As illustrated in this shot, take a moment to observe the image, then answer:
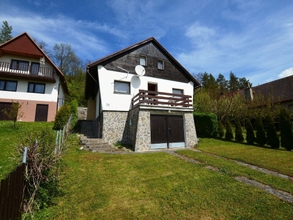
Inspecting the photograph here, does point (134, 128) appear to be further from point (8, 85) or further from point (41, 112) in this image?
point (8, 85)

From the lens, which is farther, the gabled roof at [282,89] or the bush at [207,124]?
the gabled roof at [282,89]

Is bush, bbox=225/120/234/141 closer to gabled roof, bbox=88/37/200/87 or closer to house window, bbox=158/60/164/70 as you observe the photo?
gabled roof, bbox=88/37/200/87

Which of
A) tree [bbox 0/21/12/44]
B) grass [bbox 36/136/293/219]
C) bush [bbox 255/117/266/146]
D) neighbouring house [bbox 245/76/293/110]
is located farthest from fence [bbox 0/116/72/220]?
tree [bbox 0/21/12/44]

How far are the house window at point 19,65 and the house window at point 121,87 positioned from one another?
1289cm

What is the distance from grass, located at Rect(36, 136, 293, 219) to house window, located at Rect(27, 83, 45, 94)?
15832 millimetres

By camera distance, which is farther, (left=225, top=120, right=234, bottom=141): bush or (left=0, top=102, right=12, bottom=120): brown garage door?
(left=0, top=102, right=12, bottom=120): brown garage door

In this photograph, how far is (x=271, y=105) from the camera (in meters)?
18.8

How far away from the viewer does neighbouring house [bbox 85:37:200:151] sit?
35.5 ft

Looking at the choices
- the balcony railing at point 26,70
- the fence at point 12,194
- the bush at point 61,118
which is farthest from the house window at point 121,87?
the balcony railing at point 26,70

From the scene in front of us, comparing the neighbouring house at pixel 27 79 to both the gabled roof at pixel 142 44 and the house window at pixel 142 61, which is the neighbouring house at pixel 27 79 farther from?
the house window at pixel 142 61

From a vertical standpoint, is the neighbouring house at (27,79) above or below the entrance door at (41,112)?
above

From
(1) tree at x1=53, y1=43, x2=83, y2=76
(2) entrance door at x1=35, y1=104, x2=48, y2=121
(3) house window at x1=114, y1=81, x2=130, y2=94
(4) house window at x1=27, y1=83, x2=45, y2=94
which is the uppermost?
(1) tree at x1=53, y1=43, x2=83, y2=76

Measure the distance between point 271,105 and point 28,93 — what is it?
96.3 ft

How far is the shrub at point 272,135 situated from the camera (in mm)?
11547
